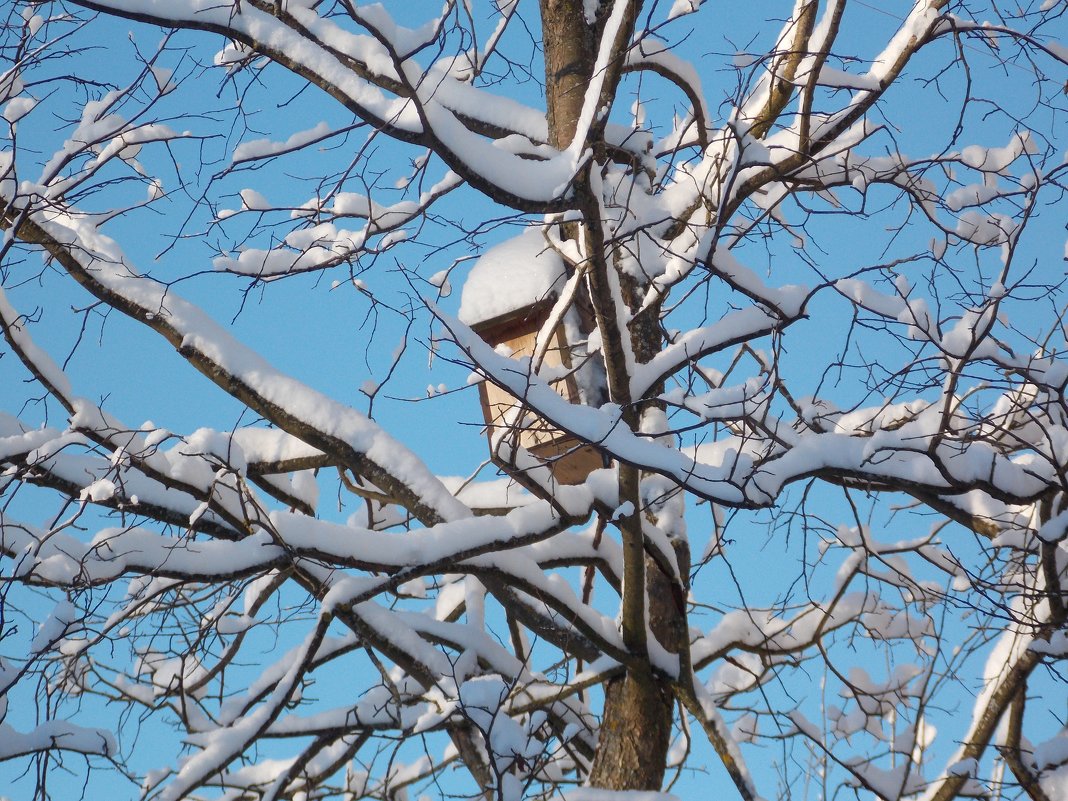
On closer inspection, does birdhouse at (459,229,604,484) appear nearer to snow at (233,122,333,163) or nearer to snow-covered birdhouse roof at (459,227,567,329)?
snow-covered birdhouse roof at (459,227,567,329)

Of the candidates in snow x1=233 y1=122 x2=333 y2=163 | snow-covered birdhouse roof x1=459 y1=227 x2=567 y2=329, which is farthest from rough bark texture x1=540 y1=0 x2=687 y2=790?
snow x1=233 y1=122 x2=333 y2=163

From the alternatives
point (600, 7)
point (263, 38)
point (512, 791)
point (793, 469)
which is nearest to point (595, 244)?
point (793, 469)

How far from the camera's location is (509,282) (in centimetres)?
401

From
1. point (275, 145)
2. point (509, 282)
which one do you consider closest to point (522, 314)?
point (509, 282)

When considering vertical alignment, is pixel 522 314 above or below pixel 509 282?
below

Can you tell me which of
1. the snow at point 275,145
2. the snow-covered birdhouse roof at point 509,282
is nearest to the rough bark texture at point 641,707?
the snow-covered birdhouse roof at point 509,282

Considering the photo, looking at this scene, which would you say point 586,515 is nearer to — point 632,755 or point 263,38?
point 632,755

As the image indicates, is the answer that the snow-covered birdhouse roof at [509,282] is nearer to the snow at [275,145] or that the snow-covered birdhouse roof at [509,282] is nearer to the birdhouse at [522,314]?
the birdhouse at [522,314]

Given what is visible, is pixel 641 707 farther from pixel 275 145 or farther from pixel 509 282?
pixel 275 145

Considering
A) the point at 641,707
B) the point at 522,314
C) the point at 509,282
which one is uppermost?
the point at 509,282

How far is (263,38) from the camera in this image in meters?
2.87

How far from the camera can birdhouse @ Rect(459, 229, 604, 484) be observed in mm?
3887

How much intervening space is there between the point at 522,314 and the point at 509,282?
14 cm

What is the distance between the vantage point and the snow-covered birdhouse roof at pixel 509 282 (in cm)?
395
